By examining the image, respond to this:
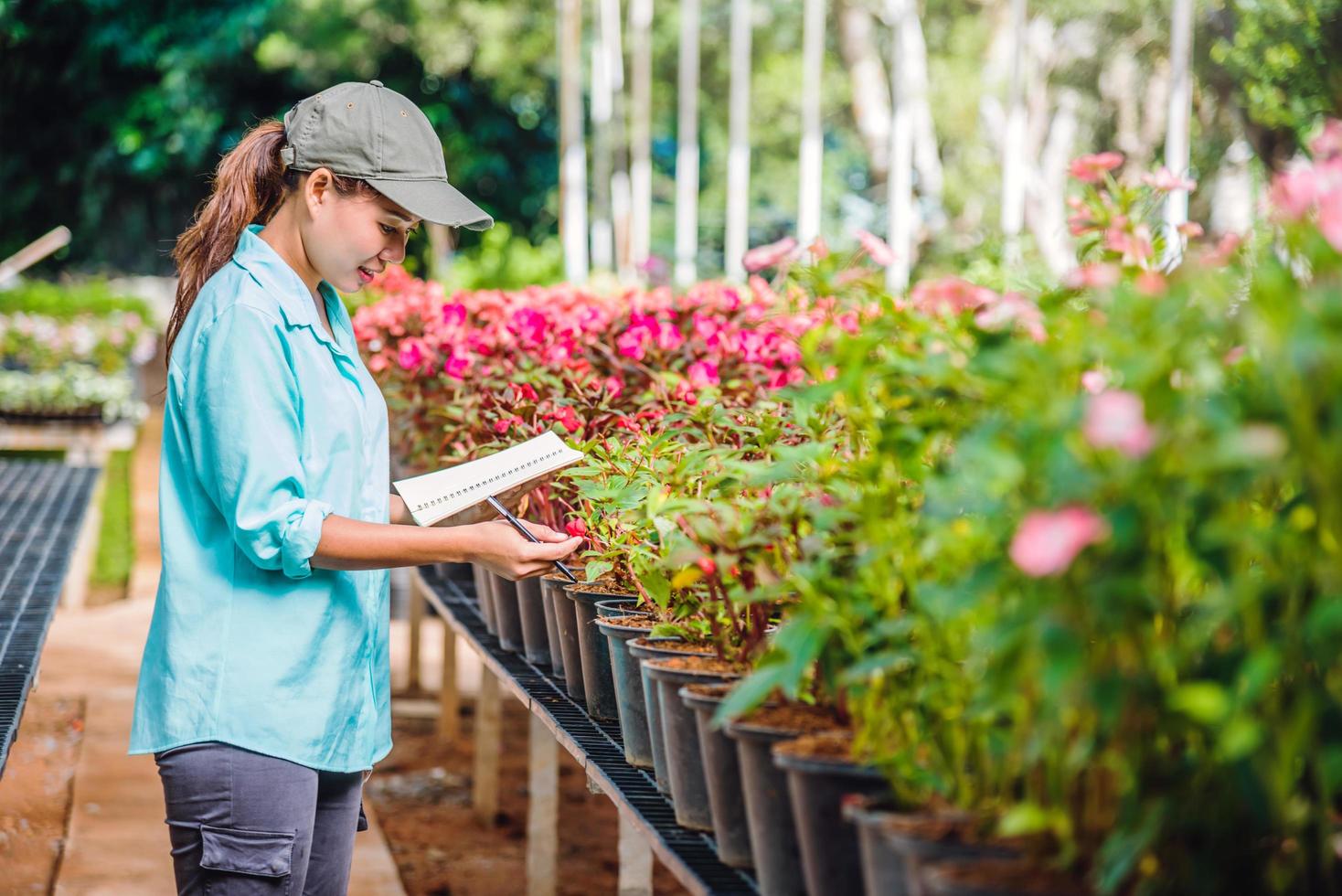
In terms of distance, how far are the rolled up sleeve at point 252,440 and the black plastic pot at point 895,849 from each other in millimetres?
854

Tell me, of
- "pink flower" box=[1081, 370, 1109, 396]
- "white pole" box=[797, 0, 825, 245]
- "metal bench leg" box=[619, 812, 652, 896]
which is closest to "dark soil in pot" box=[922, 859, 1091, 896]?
"pink flower" box=[1081, 370, 1109, 396]

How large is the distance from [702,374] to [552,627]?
0.70 meters

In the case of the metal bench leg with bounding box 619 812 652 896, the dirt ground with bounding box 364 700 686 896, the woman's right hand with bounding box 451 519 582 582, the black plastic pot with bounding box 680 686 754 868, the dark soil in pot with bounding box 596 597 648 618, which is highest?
the woman's right hand with bounding box 451 519 582 582

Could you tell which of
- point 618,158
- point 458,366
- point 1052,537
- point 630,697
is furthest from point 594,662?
point 618,158

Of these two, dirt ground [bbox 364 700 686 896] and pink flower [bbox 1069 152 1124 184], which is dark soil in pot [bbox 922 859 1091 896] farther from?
dirt ground [bbox 364 700 686 896]

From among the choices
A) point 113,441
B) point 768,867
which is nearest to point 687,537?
point 768,867

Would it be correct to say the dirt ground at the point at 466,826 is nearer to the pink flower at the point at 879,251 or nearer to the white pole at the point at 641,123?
the pink flower at the point at 879,251

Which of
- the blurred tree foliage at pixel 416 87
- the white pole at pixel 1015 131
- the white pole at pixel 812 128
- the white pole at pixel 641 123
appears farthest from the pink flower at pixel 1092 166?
the blurred tree foliage at pixel 416 87

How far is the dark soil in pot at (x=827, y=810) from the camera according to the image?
158cm

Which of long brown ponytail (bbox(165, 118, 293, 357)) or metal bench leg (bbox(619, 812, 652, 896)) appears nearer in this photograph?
long brown ponytail (bbox(165, 118, 293, 357))

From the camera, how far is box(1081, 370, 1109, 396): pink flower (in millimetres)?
1505

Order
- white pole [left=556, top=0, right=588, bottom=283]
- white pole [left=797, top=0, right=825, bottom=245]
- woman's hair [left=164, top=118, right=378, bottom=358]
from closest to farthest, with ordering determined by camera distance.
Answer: woman's hair [left=164, top=118, right=378, bottom=358], white pole [left=797, top=0, right=825, bottom=245], white pole [left=556, top=0, right=588, bottom=283]

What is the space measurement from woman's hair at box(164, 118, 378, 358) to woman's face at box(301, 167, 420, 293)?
2.4 inches

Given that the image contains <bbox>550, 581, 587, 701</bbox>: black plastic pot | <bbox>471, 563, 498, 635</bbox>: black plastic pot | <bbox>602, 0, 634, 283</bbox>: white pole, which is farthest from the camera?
<bbox>602, 0, 634, 283</bbox>: white pole
